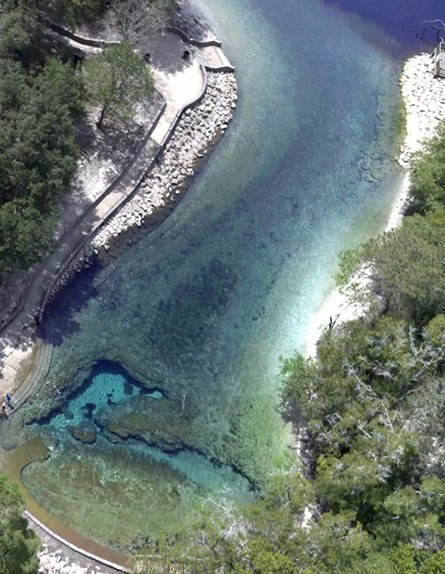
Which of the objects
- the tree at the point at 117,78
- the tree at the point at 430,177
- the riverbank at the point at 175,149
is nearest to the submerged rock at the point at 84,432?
the riverbank at the point at 175,149

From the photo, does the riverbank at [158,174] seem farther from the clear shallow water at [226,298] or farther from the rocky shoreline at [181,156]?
the clear shallow water at [226,298]

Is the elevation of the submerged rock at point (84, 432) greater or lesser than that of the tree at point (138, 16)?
lesser

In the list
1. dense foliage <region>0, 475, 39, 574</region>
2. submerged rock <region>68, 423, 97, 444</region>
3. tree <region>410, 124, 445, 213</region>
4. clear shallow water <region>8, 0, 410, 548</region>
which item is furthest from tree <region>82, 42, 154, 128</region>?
dense foliage <region>0, 475, 39, 574</region>

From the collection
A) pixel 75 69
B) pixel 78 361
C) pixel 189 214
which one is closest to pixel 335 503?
pixel 78 361

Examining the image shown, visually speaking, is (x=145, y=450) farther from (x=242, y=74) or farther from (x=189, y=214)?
(x=242, y=74)

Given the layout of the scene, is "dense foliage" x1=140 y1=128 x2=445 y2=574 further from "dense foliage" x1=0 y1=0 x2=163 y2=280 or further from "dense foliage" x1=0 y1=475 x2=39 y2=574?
"dense foliage" x1=0 y1=0 x2=163 y2=280

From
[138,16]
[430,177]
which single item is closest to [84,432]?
[430,177]
